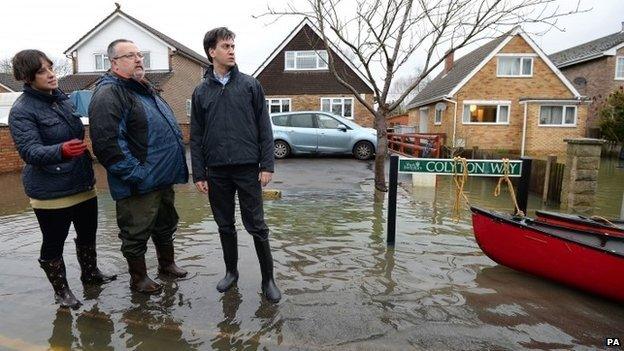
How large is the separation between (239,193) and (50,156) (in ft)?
4.42

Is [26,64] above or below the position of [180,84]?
below

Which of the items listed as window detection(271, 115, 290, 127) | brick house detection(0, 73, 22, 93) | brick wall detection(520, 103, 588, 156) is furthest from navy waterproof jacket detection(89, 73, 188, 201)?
brick house detection(0, 73, 22, 93)

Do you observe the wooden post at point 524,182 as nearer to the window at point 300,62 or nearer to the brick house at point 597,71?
the window at point 300,62

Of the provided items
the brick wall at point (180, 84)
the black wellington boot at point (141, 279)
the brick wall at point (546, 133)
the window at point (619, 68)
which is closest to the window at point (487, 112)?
the brick wall at point (546, 133)

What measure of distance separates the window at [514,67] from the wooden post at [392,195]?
18666 mm

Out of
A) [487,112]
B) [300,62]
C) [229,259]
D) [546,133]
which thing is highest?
[300,62]

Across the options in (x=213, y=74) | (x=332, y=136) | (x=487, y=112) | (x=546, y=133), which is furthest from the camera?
(x=487, y=112)

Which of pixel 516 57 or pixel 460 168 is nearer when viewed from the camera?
pixel 460 168

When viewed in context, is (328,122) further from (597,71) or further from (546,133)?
(597,71)

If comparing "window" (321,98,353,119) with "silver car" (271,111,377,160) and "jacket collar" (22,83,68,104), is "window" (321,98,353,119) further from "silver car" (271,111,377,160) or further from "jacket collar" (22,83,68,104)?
"jacket collar" (22,83,68,104)

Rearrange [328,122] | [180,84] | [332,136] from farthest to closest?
1. [180,84]
2. [328,122]
3. [332,136]

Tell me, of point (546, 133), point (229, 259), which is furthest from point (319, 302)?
point (546, 133)

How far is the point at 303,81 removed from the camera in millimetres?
24344

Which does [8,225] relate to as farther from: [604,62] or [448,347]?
[604,62]
